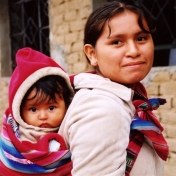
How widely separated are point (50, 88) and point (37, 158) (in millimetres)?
283

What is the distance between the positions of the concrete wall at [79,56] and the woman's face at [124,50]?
2013 mm

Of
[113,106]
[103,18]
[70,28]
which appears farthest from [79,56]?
[113,106]

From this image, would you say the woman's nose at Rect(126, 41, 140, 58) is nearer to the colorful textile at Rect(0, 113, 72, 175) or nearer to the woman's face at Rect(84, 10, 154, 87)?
the woman's face at Rect(84, 10, 154, 87)

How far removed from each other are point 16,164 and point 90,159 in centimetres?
34

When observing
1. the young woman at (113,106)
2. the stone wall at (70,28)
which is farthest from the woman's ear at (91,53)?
the stone wall at (70,28)

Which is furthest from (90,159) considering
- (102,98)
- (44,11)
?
(44,11)

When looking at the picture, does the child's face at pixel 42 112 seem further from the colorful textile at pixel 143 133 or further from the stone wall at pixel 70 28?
the stone wall at pixel 70 28

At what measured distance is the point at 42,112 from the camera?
1.23 metres

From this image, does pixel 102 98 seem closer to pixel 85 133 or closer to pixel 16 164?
pixel 85 133

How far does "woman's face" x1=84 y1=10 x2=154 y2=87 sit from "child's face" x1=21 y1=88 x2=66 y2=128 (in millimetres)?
274

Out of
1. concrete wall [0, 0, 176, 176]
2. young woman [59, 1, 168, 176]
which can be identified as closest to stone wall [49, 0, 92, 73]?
concrete wall [0, 0, 176, 176]

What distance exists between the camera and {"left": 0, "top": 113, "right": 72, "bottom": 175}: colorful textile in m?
1.07

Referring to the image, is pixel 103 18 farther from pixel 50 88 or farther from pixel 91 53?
pixel 50 88

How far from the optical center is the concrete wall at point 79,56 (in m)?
3.07
